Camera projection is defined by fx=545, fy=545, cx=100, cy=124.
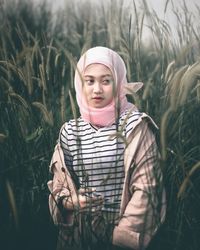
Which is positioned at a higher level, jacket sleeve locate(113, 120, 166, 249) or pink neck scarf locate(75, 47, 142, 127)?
pink neck scarf locate(75, 47, 142, 127)

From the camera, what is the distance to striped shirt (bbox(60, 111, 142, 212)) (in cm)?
158

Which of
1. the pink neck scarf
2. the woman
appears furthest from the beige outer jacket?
the pink neck scarf

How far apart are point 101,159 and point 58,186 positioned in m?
0.16

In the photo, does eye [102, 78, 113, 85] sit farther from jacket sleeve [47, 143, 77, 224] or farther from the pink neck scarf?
jacket sleeve [47, 143, 77, 224]

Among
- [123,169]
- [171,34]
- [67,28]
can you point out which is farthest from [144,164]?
[67,28]

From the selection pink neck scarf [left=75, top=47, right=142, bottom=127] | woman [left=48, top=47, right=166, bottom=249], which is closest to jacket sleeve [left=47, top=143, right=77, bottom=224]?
woman [left=48, top=47, right=166, bottom=249]

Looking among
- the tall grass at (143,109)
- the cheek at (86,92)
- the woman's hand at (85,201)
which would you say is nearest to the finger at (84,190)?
the woman's hand at (85,201)

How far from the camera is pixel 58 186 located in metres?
1.63

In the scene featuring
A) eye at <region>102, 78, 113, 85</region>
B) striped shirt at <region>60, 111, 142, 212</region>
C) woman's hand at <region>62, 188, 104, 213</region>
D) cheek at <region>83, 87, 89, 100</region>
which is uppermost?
eye at <region>102, 78, 113, 85</region>

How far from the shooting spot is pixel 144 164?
1.51 metres

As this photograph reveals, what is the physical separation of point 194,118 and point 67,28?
1241mm

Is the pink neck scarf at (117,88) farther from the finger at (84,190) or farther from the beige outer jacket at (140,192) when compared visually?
the finger at (84,190)

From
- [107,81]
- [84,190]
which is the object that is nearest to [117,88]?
[107,81]

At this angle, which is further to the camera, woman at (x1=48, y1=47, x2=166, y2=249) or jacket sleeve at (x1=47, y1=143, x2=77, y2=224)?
jacket sleeve at (x1=47, y1=143, x2=77, y2=224)
